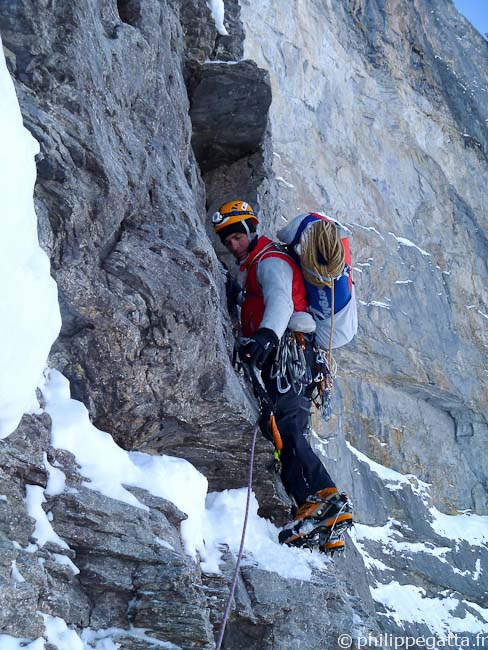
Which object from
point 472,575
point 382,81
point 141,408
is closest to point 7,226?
point 141,408

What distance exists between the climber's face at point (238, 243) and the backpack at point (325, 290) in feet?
1.16

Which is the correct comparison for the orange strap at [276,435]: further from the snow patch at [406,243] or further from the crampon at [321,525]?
the snow patch at [406,243]

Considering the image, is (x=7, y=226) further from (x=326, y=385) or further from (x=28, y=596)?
(x=326, y=385)

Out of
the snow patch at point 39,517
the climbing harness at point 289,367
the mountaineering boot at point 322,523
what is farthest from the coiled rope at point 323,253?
the snow patch at point 39,517

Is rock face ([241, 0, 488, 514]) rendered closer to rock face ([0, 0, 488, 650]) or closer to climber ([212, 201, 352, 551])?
rock face ([0, 0, 488, 650])

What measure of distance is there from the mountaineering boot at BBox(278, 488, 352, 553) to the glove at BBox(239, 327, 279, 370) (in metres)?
0.95

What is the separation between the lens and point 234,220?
18.4 ft

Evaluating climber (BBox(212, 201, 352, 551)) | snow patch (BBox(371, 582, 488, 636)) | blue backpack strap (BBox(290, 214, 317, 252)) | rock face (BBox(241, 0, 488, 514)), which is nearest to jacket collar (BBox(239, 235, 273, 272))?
climber (BBox(212, 201, 352, 551))

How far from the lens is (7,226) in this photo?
2.65 metres

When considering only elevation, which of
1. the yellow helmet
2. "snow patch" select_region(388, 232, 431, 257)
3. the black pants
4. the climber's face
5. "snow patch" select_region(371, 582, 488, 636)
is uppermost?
the yellow helmet

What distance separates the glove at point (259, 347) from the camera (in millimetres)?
4504

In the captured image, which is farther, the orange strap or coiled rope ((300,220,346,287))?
coiled rope ((300,220,346,287))

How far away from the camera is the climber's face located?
18.5ft

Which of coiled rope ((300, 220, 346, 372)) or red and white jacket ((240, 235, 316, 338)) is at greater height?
coiled rope ((300, 220, 346, 372))
